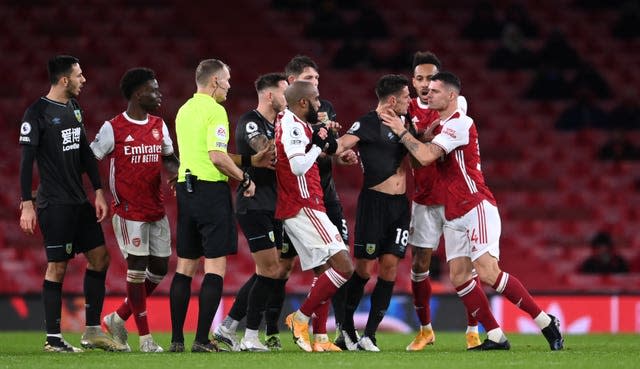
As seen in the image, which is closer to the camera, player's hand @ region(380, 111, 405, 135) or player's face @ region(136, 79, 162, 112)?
player's hand @ region(380, 111, 405, 135)

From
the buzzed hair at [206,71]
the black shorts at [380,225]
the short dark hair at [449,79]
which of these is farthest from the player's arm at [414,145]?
the buzzed hair at [206,71]

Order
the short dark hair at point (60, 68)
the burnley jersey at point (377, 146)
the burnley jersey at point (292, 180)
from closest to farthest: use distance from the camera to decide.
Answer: the burnley jersey at point (292, 180)
the short dark hair at point (60, 68)
the burnley jersey at point (377, 146)

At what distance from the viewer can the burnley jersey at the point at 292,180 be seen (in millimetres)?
9695

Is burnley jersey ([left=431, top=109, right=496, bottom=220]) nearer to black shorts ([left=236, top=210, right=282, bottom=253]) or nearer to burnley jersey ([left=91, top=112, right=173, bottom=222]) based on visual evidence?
black shorts ([left=236, top=210, right=282, bottom=253])

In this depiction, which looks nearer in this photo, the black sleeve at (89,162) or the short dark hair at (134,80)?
the short dark hair at (134,80)

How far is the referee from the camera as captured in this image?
9812mm

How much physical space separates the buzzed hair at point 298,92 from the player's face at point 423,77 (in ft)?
5.07

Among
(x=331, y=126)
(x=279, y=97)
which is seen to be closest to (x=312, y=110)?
(x=331, y=126)

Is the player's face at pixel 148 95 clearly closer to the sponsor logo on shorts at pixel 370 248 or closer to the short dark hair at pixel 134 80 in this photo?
the short dark hair at pixel 134 80

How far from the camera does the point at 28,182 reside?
10047 millimetres

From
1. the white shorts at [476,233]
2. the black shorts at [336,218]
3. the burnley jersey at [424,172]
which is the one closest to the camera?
the white shorts at [476,233]

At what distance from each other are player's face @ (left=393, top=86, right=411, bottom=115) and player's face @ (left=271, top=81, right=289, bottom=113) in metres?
0.91

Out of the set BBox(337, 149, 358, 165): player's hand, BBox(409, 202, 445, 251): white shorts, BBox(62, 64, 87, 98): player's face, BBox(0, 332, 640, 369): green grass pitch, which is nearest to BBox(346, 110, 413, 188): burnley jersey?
BBox(337, 149, 358, 165): player's hand

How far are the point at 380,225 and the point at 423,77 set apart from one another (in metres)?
1.51
